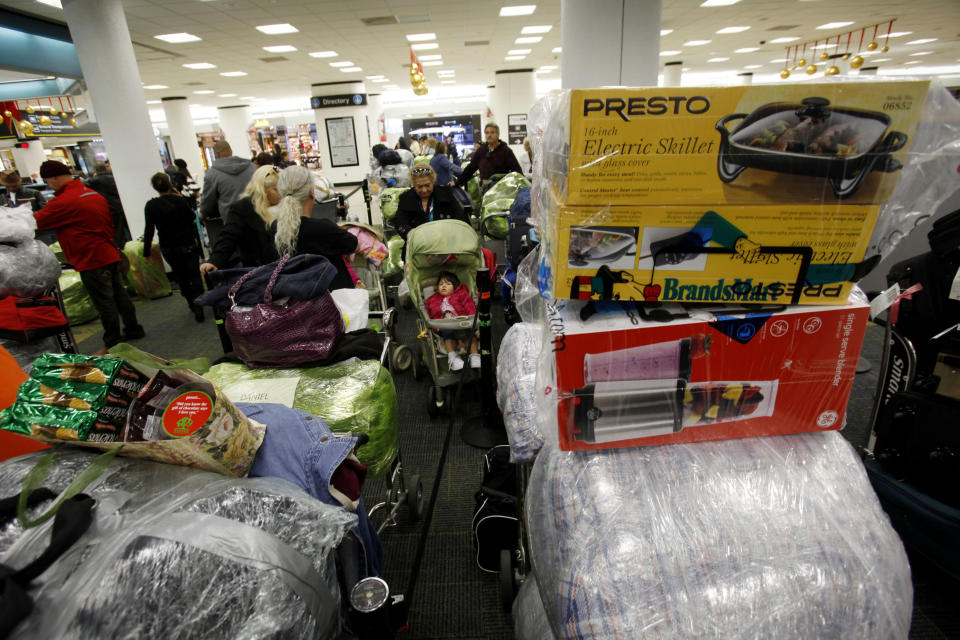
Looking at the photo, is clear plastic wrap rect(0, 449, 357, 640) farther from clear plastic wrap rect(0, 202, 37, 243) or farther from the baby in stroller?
clear plastic wrap rect(0, 202, 37, 243)

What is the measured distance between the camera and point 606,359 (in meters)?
0.99

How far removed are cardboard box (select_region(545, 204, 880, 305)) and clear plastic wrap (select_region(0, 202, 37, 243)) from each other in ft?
12.1

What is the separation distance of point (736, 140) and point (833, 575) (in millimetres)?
842

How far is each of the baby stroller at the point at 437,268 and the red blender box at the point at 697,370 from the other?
2173mm

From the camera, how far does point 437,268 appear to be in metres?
3.57

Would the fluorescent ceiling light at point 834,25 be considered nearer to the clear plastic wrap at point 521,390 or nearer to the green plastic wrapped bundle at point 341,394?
the clear plastic wrap at point 521,390

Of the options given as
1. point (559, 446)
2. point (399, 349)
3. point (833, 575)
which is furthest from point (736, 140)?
point (399, 349)

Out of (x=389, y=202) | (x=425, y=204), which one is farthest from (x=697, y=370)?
(x=389, y=202)

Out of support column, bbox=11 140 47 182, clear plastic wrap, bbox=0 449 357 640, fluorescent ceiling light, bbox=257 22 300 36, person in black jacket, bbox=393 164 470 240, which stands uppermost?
fluorescent ceiling light, bbox=257 22 300 36

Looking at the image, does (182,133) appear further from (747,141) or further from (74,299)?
(747,141)

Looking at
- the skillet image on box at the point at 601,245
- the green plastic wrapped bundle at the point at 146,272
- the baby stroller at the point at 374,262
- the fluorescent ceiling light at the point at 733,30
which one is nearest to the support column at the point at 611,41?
the baby stroller at the point at 374,262

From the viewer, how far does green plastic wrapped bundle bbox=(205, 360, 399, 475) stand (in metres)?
1.87

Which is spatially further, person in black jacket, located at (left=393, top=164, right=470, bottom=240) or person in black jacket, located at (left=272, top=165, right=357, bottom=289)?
person in black jacket, located at (left=393, top=164, right=470, bottom=240)

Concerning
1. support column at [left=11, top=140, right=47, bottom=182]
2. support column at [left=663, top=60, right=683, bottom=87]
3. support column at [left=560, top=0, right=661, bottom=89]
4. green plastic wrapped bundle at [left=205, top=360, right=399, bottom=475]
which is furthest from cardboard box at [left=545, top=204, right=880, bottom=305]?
support column at [left=11, top=140, right=47, bottom=182]
